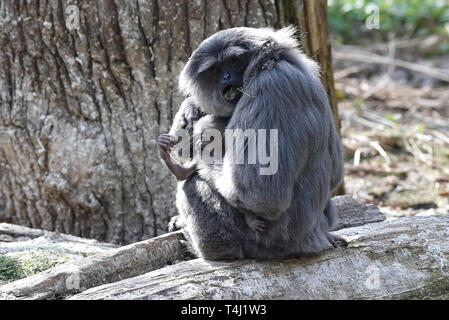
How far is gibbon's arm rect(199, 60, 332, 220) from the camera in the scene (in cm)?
360

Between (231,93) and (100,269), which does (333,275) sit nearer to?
(231,93)

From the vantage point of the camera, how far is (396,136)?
848cm

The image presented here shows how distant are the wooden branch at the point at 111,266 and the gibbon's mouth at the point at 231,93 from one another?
1.25 m

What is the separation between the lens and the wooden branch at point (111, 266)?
3672mm

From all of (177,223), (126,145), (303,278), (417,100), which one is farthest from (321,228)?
(417,100)

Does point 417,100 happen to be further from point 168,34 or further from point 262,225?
point 262,225

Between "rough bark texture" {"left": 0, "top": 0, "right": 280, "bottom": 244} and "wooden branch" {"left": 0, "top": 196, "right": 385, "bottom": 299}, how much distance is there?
0.96 m

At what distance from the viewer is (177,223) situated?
4777 millimetres

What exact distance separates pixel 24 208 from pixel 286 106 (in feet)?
10.4

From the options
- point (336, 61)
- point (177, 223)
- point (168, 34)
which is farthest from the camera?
point (336, 61)

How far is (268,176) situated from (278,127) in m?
0.31

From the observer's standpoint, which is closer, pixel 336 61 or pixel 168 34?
pixel 168 34

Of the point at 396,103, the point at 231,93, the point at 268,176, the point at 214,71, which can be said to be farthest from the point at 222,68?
the point at 396,103
